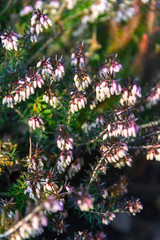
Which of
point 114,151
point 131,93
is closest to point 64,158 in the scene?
point 114,151

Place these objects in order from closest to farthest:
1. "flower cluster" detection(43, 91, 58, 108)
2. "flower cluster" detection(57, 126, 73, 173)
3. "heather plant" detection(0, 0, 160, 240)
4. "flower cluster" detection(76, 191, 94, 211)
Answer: "flower cluster" detection(76, 191, 94, 211) → "heather plant" detection(0, 0, 160, 240) → "flower cluster" detection(57, 126, 73, 173) → "flower cluster" detection(43, 91, 58, 108)

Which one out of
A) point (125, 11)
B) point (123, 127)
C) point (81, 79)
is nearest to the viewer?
point (123, 127)

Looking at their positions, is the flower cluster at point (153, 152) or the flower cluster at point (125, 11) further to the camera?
the flower cluster at point (125, 11)

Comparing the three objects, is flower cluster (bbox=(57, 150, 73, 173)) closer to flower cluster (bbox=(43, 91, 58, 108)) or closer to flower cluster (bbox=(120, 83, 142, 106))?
flower cluster (bbox=(43, 91, 58, 108))

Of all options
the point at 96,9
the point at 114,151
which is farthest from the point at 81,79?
the point at 96,9

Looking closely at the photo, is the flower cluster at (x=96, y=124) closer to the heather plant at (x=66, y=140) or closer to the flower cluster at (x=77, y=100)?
the heather plant at (x=66, y=140)

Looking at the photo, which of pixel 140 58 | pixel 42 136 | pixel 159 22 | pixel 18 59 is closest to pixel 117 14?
pixel 140 58

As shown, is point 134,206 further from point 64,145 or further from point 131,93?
point 131,93

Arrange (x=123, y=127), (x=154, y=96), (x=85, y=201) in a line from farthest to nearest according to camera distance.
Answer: (x=154, y=96)
(x=123, y=127)
(x=85, y=201)

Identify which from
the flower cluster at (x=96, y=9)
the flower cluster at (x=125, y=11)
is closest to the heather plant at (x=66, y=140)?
the flower cluster at (x=96, y=9)

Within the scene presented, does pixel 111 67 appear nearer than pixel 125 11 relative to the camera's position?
Yes

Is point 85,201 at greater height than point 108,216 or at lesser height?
greater

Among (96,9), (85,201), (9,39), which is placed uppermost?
(96,9)

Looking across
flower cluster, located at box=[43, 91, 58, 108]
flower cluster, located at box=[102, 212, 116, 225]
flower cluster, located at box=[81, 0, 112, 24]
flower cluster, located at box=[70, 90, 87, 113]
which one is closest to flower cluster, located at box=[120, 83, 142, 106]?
flower cluster, located at box=[70, 90, 87, 113]
